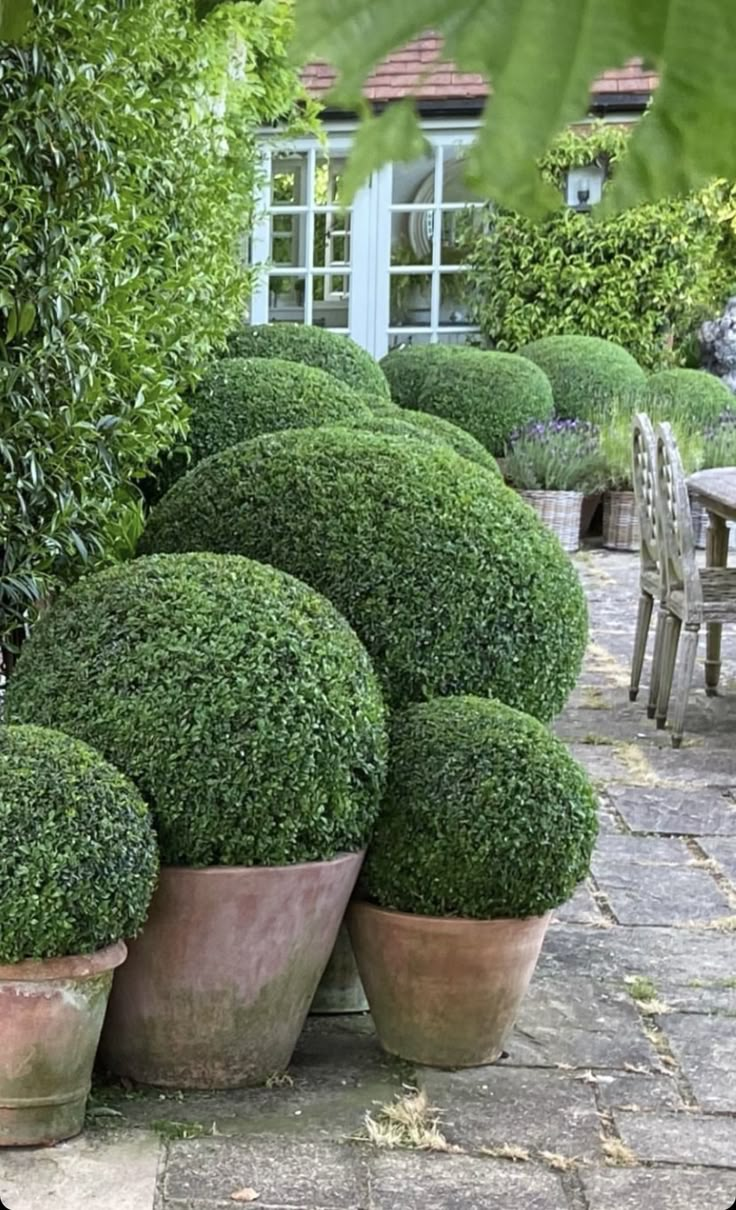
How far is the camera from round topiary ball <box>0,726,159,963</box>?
2414 millimetres

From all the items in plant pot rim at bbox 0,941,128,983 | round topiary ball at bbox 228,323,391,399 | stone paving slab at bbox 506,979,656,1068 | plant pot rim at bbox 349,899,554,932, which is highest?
round topiary ball at bbox 228,323,391,399

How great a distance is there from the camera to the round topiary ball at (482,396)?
10.1m

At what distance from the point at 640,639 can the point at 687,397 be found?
5002mm

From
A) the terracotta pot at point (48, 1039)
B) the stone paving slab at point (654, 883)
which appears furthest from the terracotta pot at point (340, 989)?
the stone paving slab at point (654, 883)

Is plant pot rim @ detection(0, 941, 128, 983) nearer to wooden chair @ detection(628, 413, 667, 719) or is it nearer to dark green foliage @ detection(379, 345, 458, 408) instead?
wooden chair @ detection(628, 413, 667, 719)

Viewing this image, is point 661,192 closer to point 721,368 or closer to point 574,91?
point 574,91

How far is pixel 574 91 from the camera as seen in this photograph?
424 mm

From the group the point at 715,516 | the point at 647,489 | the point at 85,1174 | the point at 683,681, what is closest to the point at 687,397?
the point at 715,516

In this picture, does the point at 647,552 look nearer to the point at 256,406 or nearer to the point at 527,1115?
the point at 256,406

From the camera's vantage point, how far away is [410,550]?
330cm

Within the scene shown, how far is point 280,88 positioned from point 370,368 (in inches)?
48.1

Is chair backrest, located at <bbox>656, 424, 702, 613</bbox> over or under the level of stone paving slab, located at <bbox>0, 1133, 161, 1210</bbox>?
over

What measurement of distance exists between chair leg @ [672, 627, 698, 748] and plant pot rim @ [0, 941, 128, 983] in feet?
11.2

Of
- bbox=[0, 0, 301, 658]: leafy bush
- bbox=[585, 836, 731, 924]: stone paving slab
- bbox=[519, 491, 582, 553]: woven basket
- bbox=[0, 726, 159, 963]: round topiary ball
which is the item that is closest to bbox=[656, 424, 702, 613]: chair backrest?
bbox=[585, 836, 731, 924]: stone paving slab
